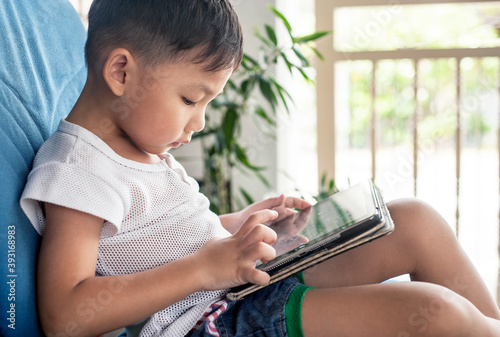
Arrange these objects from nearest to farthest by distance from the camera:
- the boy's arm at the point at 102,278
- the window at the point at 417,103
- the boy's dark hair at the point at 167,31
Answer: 1. the boy's arm at the point at 102,278
2. the boy's dark hair at the point at 167,31
3. the window at the point at 417,103

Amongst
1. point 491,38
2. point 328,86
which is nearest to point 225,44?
point 328,86

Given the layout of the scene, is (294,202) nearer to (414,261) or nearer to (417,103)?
(414,261)

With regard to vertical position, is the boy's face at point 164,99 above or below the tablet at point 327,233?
above

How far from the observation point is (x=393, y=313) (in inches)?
28.9

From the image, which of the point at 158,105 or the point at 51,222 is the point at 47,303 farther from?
the point at 158,105

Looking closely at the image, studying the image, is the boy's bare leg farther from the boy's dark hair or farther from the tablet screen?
the boy's dark hair

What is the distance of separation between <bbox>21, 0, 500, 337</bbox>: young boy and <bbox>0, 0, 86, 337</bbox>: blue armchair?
0.02 m

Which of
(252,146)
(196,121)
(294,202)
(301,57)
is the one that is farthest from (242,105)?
(196,121)

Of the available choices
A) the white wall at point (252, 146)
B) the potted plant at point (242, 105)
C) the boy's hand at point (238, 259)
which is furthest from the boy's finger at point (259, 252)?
the white wall at point (252, 146)

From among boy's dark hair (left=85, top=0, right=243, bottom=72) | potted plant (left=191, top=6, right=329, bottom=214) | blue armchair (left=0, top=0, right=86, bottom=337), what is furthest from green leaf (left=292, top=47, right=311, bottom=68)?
boy's dark hair (left=85, top=0, right=243, bottom=72)

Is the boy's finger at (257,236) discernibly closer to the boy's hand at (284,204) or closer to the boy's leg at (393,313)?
the boy's leg at (393,313)

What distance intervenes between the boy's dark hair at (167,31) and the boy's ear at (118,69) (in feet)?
0.05

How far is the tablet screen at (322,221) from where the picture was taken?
721 mm

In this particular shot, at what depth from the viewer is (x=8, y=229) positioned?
0.69 metres
